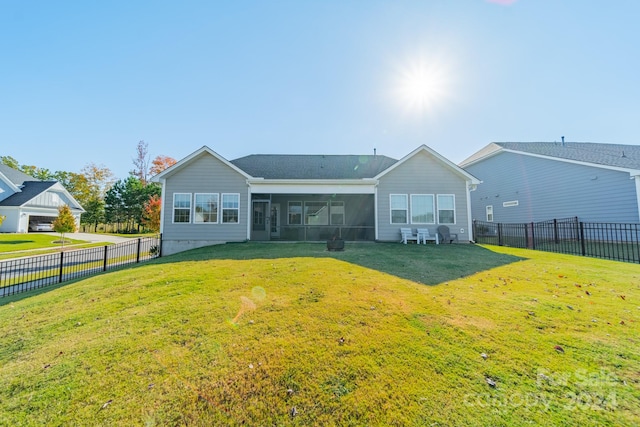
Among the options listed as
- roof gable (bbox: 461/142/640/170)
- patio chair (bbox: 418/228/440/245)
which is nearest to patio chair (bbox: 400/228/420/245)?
patio chair (bbox: 418/228/440/245)

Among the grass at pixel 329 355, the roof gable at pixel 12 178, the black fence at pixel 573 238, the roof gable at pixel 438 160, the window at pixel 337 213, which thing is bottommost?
the grass at pixel 329 355

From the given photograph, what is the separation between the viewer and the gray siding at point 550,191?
12.1m

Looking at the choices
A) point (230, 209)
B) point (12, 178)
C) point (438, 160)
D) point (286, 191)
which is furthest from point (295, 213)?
point (12, 178)

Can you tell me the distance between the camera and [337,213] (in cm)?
1653

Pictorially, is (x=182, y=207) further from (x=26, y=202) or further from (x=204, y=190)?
(x=26, y=202)

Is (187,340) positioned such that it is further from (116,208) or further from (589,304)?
(116,208)

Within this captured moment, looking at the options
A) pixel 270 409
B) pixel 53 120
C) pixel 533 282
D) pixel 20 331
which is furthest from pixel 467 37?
pixel 53 120

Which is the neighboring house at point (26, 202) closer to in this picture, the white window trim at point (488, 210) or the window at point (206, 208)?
the window at point (206, 208)

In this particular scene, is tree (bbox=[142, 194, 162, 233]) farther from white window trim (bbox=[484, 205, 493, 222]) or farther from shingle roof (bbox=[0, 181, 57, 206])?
white window trim (bbox=[484, 205, 493, 222])

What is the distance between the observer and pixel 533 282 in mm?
5848

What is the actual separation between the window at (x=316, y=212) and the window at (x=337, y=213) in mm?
402

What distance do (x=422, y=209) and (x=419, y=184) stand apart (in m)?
1.37

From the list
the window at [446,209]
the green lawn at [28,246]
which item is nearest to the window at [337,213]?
the window at [446,209]

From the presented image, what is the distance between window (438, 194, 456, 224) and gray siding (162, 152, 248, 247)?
34.4 feet
